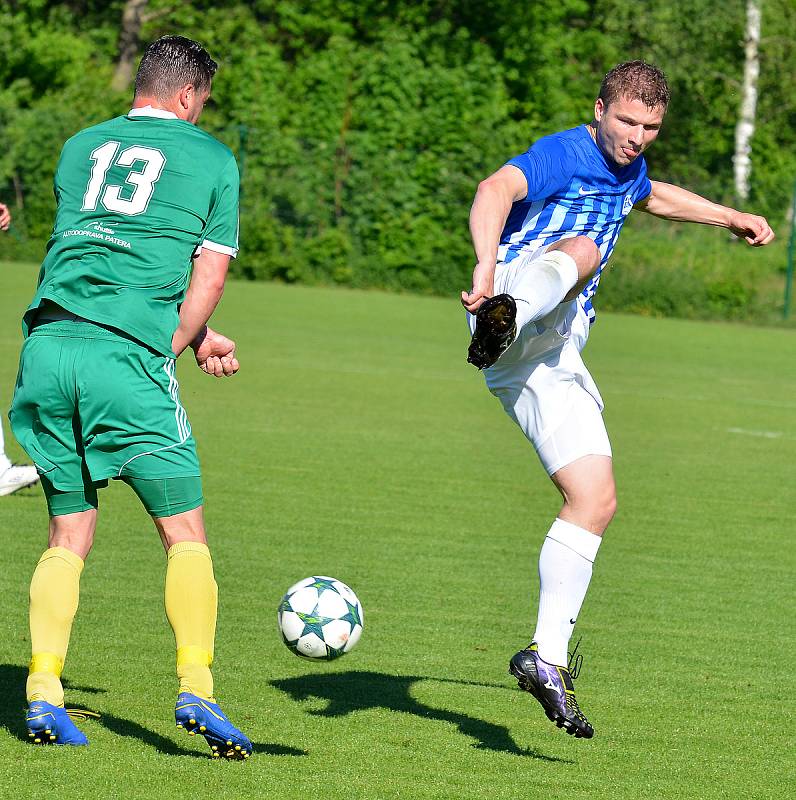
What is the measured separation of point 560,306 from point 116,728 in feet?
6.54

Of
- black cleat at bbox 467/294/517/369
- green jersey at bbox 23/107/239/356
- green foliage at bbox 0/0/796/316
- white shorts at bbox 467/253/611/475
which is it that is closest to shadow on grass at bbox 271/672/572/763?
white shorts at bbox 467/253/611/475

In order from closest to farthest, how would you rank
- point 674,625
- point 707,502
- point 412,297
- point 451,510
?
1. point 674,625
2. point 451,510
3. point 707,502
4. point 412,297

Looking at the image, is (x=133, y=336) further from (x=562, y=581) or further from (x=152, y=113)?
(x=562, y=581)

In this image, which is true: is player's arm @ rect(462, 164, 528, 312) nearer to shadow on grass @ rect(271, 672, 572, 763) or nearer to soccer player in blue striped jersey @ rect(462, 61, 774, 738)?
soccer player in blue striped jersey @ rect(462, 61, 774, 738)

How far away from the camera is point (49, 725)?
4.09m

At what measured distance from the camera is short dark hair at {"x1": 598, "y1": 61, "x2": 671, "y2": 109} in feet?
15.7

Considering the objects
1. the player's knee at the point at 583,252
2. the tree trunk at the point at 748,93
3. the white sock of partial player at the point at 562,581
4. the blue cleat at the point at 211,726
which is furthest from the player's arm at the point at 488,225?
the tree trunk at the point at 748,93

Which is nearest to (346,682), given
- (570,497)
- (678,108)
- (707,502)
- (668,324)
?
(570,497)

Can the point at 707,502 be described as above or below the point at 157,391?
below

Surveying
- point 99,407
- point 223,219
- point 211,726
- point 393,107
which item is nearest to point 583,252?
point 223,219

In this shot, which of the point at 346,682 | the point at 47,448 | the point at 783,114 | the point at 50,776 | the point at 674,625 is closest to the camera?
the point at 50,776

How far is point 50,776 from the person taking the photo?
4059 millimetres

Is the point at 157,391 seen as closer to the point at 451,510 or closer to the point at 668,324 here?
the point at 451,510

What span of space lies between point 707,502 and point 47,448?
20.9ft
